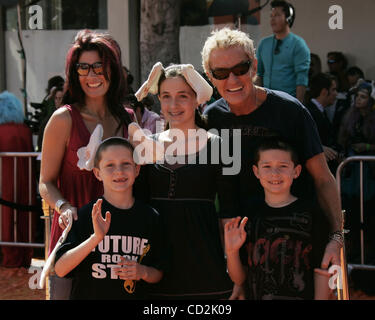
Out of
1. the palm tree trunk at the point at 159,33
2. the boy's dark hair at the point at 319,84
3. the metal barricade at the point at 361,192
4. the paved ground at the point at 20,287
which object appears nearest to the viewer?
the metal barricade at the point at 361,192

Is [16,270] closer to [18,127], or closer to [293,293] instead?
[18,127]

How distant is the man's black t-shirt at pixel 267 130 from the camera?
275 centimetres

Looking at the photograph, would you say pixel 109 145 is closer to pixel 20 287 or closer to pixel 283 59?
pixel 20 287

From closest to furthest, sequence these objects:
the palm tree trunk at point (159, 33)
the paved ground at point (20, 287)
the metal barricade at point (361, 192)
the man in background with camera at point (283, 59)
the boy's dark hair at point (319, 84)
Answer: the metal barricade at point (361, 192)
the paved ground at point (20, 287)
the man in background with camera at point (283, 59)
the boy's dark hair at point (319, 84)
the palm tree trunk at point (159, 33)

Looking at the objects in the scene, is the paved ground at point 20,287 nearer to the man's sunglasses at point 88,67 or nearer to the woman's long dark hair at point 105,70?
the woman's long dark hair at point 105,70

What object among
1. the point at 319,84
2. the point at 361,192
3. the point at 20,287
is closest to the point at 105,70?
the point at 361,192

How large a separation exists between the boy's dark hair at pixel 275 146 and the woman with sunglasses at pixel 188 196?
179 mm

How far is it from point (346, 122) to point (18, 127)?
3.39 m

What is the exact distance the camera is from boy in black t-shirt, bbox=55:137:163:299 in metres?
2.57

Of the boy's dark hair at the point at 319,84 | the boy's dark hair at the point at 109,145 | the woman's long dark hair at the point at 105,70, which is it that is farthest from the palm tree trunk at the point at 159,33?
the boy's dark hair at the point at 109,145

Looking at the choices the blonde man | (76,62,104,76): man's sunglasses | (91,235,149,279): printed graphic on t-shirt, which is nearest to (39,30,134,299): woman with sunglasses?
(76,62,104,76): man's sunglasses

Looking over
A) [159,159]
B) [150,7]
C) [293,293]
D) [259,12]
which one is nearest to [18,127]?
[150,7]

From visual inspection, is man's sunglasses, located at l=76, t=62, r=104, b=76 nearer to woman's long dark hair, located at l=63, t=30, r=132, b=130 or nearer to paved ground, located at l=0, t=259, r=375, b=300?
woman's long dark hair, located at l=63, t=30, r=132, b=130

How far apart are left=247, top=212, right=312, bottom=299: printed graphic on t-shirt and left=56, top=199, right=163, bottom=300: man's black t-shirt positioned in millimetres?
450
